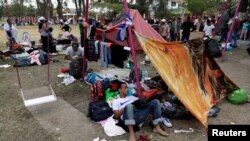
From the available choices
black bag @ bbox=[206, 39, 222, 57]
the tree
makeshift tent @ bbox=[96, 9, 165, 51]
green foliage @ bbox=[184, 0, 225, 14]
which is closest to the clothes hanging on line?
makeshift tent @ bbox=[96, 9, 165, 51]

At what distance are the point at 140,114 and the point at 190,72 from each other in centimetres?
174

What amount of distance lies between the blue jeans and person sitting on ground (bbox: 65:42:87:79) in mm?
3529

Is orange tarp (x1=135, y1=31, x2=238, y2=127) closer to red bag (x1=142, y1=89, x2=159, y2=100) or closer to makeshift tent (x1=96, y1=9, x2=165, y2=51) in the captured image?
red bag (x1=142, y1=89, x2=159, y2=100)

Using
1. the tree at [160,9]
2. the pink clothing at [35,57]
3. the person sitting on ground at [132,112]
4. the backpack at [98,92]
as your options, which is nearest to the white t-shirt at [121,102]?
the person sitting on ground at [132,112]

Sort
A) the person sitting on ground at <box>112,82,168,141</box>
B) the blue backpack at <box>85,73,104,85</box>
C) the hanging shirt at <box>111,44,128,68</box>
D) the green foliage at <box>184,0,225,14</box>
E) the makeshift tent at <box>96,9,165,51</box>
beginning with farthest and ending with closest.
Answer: the green foliage at <box>184,0,225,14</box> → the blue backpack at <box>85,73,104,85</box> → the makeshift tent at <box>96,9,165,51</box> → the hanging shirt at <box>111,44,128,68</box> → the person sitting on ground at <box>112,82,168,141</box>

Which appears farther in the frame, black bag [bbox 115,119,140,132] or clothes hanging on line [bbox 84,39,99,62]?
clothes hanging on line [bbox 84,39,99,62]

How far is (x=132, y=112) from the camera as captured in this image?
4.77m

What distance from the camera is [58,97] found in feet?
22.6

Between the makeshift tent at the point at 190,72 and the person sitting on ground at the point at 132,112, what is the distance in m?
Result: 0.50

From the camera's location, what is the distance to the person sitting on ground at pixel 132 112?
15.5ft

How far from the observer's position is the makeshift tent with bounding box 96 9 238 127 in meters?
5.27

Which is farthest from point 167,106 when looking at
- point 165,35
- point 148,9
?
point 148,9

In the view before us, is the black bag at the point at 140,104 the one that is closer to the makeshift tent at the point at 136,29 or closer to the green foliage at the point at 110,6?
the makeshift tent at the point at 136,29

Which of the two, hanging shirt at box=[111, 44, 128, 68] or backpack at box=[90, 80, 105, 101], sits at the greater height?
hanging shirt at box=[111, 44, 128, 68]
